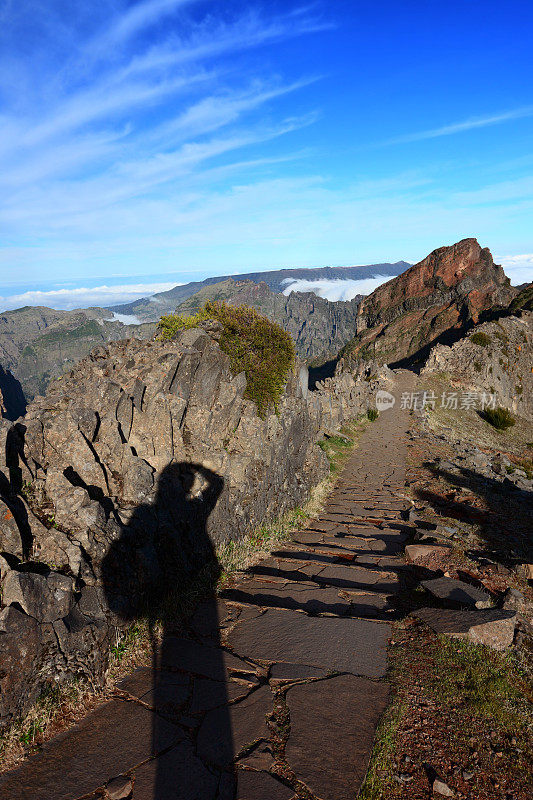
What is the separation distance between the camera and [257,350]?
14695 mm

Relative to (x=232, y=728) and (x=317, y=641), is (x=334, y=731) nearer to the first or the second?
(x=232, y=728)

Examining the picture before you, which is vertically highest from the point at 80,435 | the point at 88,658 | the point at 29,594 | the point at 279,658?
the point at 80,435

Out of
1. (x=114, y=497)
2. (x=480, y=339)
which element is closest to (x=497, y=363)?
(x=480, y=339)

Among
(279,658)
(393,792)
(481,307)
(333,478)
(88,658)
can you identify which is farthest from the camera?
(481,307)

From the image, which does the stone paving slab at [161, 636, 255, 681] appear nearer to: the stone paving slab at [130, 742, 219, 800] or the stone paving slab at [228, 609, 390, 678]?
the stone paving slab at [228, 609, 390, 678]

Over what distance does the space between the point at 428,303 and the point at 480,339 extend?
10925 cm

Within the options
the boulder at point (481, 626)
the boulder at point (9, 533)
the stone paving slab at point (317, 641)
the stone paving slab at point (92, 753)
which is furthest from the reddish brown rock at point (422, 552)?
the boulder at point (9, 533)

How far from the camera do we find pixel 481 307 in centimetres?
12706

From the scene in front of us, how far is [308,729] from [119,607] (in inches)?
104

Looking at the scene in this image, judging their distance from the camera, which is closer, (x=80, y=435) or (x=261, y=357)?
(x=80, y=435)

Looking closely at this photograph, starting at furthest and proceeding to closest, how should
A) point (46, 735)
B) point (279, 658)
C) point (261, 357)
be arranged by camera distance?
1. point (261, 357)
2. point (279, 658)
3. point (46, 735)

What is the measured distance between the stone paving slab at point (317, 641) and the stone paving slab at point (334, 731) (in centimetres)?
35

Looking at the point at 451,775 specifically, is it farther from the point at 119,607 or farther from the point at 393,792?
the point at 119,607

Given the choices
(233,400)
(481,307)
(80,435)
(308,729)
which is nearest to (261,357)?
(233,400)
